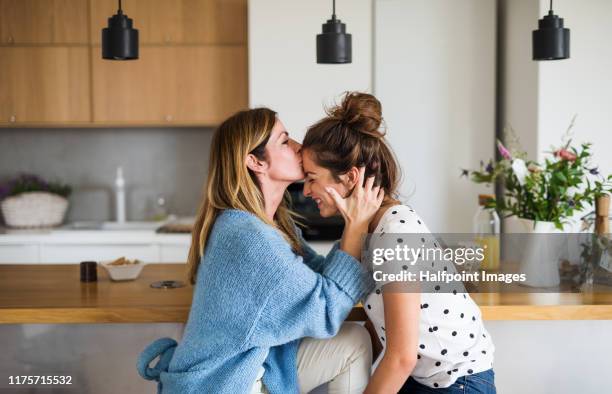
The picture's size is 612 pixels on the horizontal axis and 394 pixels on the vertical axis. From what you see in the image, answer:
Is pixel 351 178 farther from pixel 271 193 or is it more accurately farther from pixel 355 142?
pixel 271 193

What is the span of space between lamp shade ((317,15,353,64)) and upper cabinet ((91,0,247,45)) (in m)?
1.75

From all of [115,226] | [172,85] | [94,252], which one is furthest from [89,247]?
[172,85]

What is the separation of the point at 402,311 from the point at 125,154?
11.6 feet

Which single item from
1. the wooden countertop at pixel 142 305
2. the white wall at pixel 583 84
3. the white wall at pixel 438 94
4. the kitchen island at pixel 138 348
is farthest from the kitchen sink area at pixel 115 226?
the white wall at pixel 583 84

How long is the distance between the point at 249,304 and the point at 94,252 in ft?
8.82

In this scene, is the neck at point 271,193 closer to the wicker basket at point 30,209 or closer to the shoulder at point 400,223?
the shoulder at point 400,223

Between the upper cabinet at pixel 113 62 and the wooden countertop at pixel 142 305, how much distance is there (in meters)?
2.20

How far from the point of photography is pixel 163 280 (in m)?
2.56

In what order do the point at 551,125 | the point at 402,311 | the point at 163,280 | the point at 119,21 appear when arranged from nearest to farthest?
1. the point at 402,311
2. the point at 119,21
3. the point at 163,280
4. the point at 551,125

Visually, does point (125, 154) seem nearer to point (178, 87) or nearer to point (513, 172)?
point (178, 87)

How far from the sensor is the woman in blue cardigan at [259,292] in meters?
1.80

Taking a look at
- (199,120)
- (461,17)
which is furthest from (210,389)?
(461,17)

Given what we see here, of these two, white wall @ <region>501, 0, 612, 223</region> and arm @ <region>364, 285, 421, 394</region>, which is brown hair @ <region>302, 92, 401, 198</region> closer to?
arm @ <region>364, 285, 421, 394</region>

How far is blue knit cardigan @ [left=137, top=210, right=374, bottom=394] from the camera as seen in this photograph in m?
1.79
